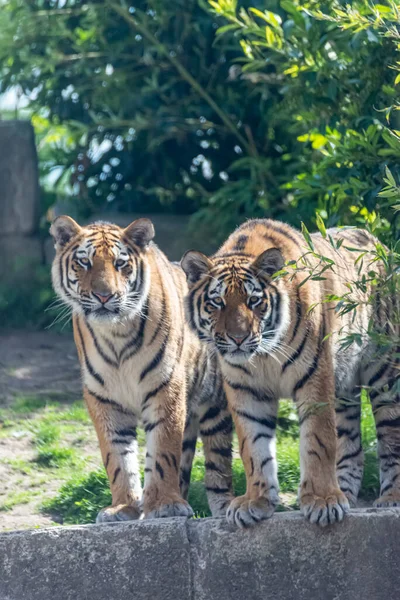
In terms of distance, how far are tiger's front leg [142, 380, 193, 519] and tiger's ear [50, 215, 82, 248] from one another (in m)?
0.82

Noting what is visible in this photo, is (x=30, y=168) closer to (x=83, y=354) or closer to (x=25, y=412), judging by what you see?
(x=25, y=412)

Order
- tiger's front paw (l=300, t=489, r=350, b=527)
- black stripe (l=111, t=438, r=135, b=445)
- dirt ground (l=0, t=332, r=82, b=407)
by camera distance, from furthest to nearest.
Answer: dirt ground (l=0, t=332, r=82, b=407)
black stripe (l=111, t=438, r=135, b=445)
tiger's front paw (l=300, t=489, r=350, b=527)

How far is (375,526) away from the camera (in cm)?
421

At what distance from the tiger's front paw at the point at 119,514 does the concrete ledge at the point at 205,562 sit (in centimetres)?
26

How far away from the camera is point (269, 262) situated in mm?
4402

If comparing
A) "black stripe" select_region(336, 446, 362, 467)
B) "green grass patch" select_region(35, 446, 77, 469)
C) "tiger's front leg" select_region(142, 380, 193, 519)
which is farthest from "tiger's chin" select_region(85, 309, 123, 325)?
"green grass patch" select_region(35, 446, 77, 469)

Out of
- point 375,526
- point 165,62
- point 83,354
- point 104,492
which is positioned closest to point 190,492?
point 104,492

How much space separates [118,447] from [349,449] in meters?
1.27

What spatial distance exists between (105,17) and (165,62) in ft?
1.95

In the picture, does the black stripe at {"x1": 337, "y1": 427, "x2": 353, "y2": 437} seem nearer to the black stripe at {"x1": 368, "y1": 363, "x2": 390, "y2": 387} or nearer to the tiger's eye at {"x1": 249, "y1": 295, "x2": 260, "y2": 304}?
the black stripe at {"x1": 368, "y1": 363, "x2": 390, "y2": 387}

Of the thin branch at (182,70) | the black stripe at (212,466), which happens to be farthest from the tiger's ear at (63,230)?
the thin branch at (182,70)

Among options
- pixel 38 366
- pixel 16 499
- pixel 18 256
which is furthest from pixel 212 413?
pixel 18 256

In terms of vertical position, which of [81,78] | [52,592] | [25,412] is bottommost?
[25,412]

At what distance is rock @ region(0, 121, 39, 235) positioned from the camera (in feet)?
31.2
